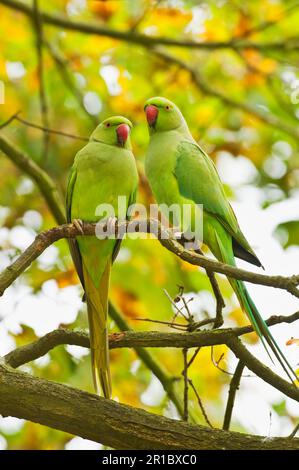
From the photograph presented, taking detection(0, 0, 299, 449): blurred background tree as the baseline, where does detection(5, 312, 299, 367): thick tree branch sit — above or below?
below

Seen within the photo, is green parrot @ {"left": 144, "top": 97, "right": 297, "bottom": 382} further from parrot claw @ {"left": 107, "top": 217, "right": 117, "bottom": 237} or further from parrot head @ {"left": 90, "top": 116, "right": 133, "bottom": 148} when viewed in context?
parrot claw @ {"left": 107, "top": 217, "right": 117, "bottom": 237}

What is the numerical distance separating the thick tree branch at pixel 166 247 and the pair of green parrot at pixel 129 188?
0.51 meters

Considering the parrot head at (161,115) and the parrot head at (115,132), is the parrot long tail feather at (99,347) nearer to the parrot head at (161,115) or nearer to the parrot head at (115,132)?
the parrot head at (115,132)

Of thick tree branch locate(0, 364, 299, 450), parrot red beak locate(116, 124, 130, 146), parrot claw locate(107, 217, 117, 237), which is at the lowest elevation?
thick tree branch locate(0, 364, 299, 450)

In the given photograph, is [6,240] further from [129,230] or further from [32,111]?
[129,230]

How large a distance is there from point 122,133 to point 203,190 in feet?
1.82

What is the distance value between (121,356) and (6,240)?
139cm

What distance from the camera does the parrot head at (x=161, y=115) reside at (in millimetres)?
4008

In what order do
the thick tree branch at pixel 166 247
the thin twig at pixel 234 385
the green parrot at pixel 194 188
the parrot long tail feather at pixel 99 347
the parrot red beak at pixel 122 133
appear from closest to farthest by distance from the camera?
the thick tree branch at pixel 166 247 < the thin twig at pixel 234 385 < the parrot long tail feather at pixel 99 347 < the green parrot at pixel 194 188 < the parrot red beak at pixel 122 133

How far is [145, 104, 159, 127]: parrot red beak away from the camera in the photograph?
400 cm

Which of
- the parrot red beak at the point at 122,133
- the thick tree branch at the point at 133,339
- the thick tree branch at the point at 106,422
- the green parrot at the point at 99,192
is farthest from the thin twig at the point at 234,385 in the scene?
the parrot red beak at the point at 122,133

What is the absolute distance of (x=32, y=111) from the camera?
7.54m

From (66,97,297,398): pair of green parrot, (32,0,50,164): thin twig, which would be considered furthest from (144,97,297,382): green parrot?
(32,0,50,164): thin twig

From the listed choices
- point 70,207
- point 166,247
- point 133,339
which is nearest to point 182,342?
point 133,339
